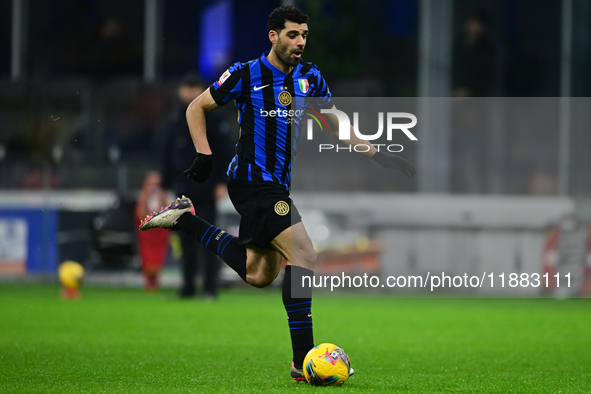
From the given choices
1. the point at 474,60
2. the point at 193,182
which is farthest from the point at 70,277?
the point at 474,60

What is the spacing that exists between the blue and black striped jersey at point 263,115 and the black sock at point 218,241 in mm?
433

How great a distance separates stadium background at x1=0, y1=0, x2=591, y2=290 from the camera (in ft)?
33.6

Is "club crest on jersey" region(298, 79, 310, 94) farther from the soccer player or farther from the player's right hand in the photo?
the player's right hand

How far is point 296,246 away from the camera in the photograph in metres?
4.10

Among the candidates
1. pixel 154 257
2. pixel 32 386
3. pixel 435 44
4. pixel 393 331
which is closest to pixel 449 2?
pixel 435 44

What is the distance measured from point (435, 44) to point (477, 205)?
2.95 meters

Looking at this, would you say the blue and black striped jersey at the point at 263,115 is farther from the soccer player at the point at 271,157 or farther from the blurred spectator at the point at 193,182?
the blurred spectator at the point at 193,182

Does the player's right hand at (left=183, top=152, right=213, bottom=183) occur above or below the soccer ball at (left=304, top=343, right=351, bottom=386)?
above

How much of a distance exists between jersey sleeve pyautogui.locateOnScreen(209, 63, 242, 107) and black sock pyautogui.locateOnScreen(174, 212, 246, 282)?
78 cm

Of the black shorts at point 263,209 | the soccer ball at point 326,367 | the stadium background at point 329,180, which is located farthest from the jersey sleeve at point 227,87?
the stadium background at point 329,180

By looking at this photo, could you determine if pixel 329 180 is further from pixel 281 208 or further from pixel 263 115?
pixel 281 208

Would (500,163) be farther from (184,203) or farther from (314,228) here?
(184,203)

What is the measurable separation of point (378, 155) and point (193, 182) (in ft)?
13.9

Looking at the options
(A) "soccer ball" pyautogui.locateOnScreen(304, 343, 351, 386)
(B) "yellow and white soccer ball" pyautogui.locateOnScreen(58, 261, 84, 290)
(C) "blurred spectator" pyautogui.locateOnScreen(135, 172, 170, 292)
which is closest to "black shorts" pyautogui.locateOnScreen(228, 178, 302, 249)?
(A) "soccer ball" pyautogui.locateOnScreen(304, 343, 351, 386)
